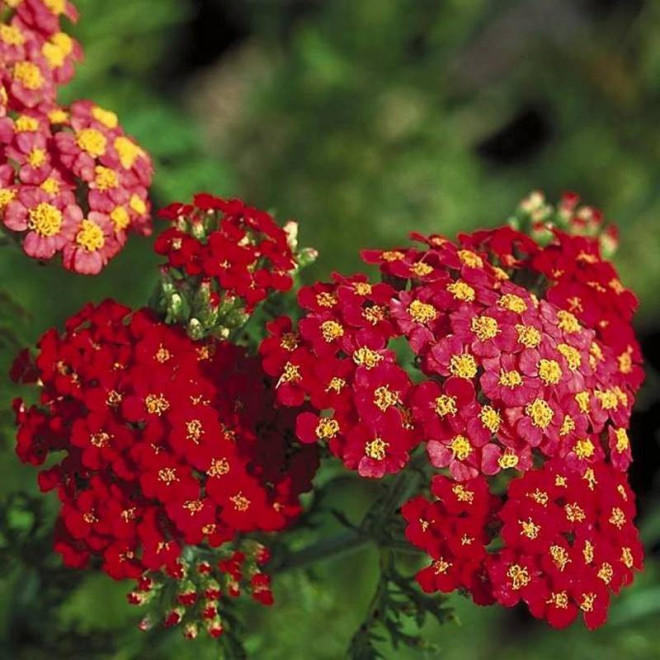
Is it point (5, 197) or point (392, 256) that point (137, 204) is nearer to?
point (5, 197)

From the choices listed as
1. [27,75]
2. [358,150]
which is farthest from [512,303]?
[358,150]

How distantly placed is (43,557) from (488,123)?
14.8 ft

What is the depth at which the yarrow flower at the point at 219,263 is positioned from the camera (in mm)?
2625

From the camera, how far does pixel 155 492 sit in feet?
8.07

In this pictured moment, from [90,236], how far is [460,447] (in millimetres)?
1045

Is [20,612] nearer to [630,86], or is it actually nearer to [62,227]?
[62,227]

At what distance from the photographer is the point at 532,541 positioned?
2412mm

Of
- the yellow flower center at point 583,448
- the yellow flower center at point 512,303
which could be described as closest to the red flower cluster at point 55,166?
the yellow flower center at point 512,303

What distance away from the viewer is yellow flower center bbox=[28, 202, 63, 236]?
274cm

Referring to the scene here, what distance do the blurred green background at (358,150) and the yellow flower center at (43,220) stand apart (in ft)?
2.06

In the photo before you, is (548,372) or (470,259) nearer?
(548,372)

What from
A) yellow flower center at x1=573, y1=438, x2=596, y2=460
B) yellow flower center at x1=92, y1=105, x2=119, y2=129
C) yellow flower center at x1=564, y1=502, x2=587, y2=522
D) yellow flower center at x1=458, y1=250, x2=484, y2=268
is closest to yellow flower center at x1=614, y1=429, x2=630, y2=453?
yellow flower center at x1=573, y1=438, x2=596, y2=460

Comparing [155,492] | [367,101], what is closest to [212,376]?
[155,492]

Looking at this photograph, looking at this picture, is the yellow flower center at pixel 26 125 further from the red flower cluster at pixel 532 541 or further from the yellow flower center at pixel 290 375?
the red flower cluster at pixel 532 541
